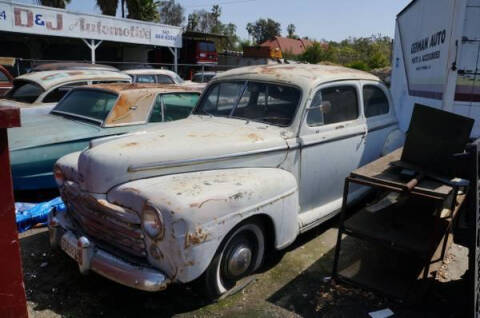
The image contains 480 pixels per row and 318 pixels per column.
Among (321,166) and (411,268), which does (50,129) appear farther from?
(411,268)

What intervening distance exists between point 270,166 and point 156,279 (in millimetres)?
1465

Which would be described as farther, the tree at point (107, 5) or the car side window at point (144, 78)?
the tree at point (107, 5)

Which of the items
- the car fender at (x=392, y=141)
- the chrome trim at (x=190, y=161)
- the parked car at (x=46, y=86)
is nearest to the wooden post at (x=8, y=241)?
the chrome trim at (x=190, y=161)

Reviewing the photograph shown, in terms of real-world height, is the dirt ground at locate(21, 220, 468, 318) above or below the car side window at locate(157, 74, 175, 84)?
below

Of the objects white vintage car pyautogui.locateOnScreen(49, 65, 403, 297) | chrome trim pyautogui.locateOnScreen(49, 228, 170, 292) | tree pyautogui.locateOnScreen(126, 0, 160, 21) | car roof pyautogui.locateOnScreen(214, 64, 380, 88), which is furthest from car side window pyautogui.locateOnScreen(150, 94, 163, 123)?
tree pyautogui.locateOnScreen(126, 0, 160, 21)

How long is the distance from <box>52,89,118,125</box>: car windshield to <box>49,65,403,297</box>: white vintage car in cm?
164

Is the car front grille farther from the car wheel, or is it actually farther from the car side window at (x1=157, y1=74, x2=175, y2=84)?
the car side window at (x1=157, y1=74, x2=175, y2=84)

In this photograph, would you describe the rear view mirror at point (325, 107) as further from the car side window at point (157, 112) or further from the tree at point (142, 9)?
the tree at point (142, 9)

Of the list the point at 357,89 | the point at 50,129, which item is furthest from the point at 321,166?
the point at 50,129

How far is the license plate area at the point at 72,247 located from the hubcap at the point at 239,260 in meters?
1.12

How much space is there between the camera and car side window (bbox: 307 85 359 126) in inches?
165

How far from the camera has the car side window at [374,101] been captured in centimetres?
501

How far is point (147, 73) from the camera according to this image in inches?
454

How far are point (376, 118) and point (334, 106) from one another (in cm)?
98
